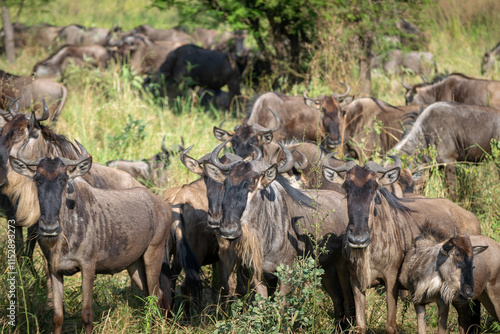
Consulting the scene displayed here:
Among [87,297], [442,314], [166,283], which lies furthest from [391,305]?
[87,297]

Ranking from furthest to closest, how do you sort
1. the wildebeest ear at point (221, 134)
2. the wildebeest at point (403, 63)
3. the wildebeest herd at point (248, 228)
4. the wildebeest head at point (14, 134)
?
the wildebeest at point (403, 63) → the wildebeest ear at point (221, 134) → the wildebeest head at point (14, 134) → the wildebeest herd at point (248, 228)

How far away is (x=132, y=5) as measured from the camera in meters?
30.6

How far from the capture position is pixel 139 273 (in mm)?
5863

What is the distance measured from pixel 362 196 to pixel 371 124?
5399 mm

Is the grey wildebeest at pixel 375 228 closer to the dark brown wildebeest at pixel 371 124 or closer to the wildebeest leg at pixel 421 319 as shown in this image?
the wildebeest leg at pixel 421 319

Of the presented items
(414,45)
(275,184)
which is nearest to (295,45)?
(414,45)

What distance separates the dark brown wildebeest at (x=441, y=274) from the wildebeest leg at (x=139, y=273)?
2.43 metres

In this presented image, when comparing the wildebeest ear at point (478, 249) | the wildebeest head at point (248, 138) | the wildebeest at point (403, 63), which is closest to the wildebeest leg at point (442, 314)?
the wildebeest ear at point (478, 249)

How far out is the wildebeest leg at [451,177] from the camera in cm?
861

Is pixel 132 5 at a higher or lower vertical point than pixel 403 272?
lower

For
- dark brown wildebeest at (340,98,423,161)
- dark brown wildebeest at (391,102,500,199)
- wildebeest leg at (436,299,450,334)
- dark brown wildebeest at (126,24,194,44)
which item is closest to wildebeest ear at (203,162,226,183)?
wildebeest leg at (436,299,450,334)

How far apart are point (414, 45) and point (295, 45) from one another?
3.19 m

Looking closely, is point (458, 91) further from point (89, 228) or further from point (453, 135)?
point (89, 228)

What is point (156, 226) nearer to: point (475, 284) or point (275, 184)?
point (275, 184)
